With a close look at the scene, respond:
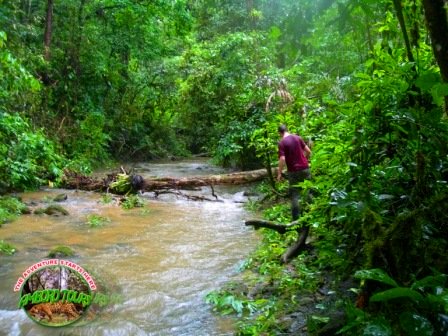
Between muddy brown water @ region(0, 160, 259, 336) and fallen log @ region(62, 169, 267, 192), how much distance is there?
2.94ft

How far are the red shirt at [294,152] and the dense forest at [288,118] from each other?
300mm

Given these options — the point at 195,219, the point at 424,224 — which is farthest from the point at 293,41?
the point at 195,219

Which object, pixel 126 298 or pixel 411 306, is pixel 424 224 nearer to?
pixel 411 306

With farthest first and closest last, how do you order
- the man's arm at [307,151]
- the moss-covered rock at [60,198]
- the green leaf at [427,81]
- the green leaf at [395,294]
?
the moss-covered rock at [60,198] → the man's arm at [307,151] → the green leaf at [427,81] → the green leaf at [395,294]

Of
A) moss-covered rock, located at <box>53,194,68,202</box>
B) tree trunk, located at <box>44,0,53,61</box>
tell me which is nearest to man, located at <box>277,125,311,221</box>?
moss-covered rock, located at <box>53,194,68,202</box>

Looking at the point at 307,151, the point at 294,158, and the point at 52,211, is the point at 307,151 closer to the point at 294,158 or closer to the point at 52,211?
the point at 294,158

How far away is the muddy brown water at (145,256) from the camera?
4.12 meters

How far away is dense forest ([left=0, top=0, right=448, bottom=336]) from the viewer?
116 inches

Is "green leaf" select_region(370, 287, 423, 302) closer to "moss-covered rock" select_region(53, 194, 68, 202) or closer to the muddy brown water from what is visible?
the muddy brown water

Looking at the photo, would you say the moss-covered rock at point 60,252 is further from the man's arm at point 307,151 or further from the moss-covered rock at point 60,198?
the moss-covered rock at point 60,198

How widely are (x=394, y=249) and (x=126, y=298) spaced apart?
9.62ft

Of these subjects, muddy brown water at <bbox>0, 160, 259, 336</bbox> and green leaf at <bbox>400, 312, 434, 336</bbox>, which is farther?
muddy brown water at <bbox>0, 160, 259, 336</bbox>

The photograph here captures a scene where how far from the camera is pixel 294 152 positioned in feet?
23.0

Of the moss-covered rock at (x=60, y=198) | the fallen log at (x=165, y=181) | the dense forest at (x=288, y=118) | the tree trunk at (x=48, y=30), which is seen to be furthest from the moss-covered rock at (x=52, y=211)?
the tree trunk at (x=48, y=30)
